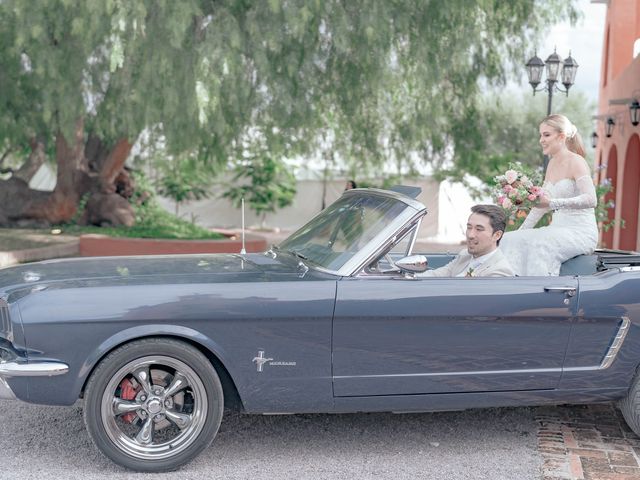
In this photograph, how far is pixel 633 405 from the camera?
512 centimetres

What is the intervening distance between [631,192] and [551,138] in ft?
48.7

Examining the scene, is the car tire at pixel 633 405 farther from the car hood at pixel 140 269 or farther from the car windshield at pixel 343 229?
the car hood at pixel 140 269

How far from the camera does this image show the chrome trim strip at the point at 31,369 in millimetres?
4297

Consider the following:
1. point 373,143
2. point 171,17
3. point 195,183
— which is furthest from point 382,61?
point 195,183

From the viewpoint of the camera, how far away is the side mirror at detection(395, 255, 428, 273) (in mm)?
4602

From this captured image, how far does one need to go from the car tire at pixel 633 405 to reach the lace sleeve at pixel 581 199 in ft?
4.29

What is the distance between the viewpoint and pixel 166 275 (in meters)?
4.76

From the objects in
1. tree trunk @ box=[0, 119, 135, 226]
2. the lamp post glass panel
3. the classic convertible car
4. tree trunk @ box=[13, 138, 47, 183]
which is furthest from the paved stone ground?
tree trunk @ box=[13, 138, 47, 183]

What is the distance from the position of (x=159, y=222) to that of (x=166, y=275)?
48.2 feet

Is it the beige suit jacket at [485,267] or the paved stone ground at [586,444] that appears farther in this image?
the beige suit jacket at [485,267]

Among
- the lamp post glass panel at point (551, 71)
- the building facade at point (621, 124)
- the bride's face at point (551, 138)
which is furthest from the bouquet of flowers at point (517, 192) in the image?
the building facade at point (621, 124)

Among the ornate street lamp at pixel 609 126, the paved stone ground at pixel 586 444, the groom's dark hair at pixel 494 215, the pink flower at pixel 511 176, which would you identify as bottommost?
the paved stone ground at pixel 586 444

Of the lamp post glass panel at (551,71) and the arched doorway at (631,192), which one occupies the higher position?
the lamp post glass panel at (551,71)

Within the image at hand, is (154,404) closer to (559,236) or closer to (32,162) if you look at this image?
(559,236)
